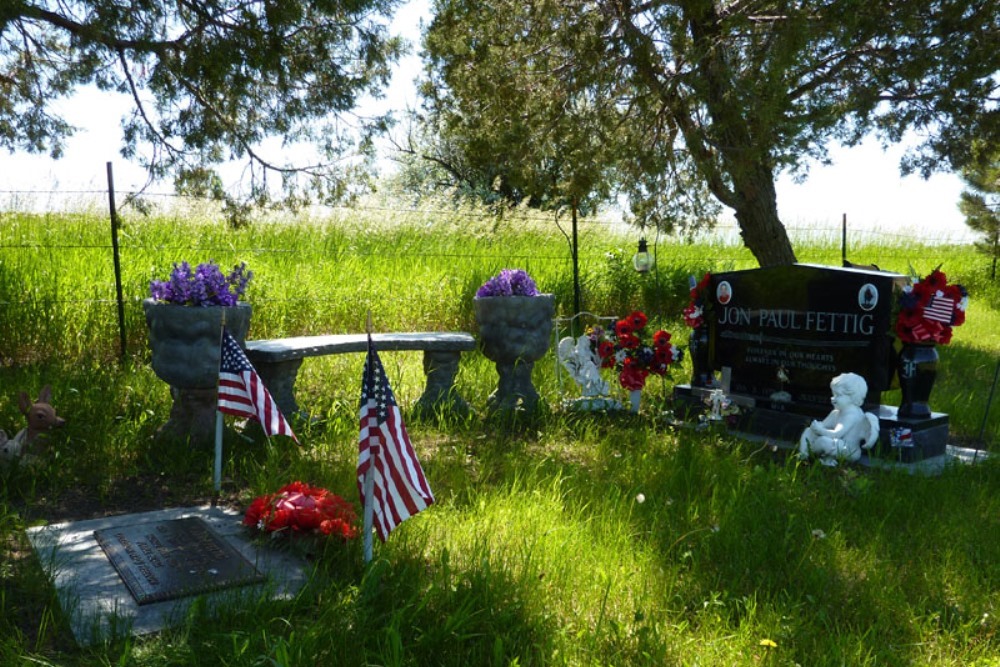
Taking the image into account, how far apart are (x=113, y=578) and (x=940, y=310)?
4917 millimetres

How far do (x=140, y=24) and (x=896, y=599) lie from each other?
19.3 ft

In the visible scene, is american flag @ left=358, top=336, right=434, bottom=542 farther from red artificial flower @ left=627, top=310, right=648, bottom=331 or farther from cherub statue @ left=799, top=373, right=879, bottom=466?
red artificial flower @ left=627, top=310, right=648, bottom=331

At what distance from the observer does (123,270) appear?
344 inches

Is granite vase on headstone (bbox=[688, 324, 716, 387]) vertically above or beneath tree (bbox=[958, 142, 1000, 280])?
beneath

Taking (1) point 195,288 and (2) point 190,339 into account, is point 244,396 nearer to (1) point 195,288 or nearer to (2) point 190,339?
(2) point 190,339

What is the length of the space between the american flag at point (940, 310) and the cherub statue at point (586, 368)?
91.1 inches

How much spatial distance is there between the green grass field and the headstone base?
0.24 metres

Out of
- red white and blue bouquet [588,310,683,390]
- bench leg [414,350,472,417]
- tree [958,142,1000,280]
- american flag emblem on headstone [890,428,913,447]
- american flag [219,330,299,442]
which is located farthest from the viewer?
tree [958,142,1000,280]

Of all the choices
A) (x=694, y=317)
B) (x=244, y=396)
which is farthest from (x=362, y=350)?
(x=694, y=317)

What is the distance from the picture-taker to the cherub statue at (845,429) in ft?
17.5

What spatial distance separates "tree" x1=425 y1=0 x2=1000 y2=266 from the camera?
744 centimetres

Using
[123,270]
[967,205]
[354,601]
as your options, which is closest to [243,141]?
[123,270]

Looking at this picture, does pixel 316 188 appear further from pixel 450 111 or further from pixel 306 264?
pixel 450 111

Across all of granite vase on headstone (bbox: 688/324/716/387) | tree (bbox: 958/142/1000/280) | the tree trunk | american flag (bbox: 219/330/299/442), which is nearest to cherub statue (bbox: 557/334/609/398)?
granite vase on headstone (bbox: 688/324/716/387)
